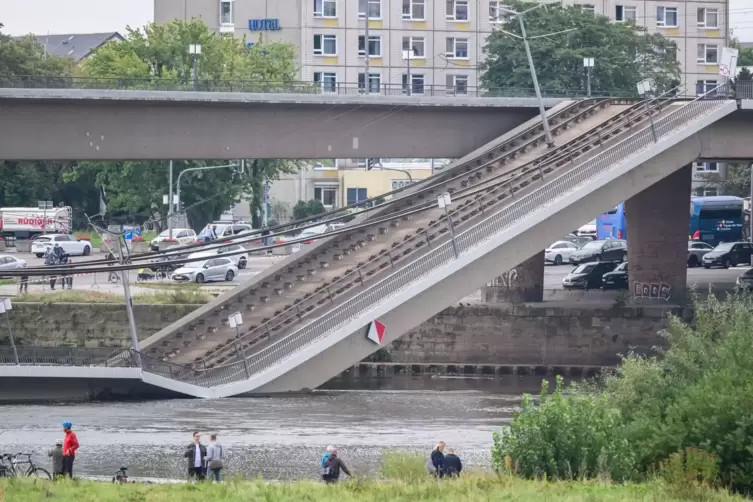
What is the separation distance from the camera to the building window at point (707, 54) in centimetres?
11288

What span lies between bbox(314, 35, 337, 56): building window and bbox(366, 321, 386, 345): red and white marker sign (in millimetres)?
66913

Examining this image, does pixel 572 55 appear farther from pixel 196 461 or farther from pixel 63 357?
pixel 196 461

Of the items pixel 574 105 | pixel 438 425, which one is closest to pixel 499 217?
pixel 438 425

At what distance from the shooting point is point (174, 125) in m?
52.9

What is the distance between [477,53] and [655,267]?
5212 cm

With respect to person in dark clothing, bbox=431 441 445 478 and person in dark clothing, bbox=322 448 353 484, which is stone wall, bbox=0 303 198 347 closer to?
person in dark clothing, bbox=322 448 353 484

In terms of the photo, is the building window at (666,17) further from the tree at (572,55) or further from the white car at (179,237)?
the white car at (179,237)

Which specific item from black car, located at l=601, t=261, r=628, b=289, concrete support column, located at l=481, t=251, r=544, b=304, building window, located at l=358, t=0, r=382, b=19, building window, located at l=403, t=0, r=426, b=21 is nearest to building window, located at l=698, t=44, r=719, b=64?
building window, located at l=403, t=0, r=426, b=21

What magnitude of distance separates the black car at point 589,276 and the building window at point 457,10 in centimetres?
4593

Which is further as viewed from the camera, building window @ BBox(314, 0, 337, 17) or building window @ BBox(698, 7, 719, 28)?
building window @ BBox(698, 7, 719, 28)

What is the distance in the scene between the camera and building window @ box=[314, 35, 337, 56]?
359 ft

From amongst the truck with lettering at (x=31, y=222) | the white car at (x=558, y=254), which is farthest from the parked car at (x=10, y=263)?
the white car at (x=558, y=254)

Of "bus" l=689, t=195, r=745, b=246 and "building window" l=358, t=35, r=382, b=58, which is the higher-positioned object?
"building window" l=358, t=35, r=382, b=58

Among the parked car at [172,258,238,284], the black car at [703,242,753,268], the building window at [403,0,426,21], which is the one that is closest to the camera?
the parked car at [172,258,238,284]
